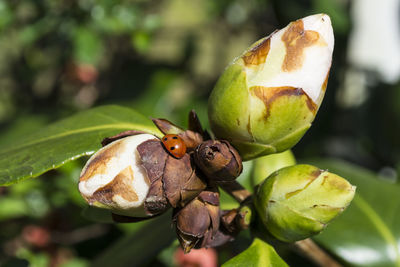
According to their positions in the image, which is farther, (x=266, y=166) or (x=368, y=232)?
(x=368, y=232)

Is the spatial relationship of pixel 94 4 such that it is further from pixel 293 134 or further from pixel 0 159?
pixel 293 134

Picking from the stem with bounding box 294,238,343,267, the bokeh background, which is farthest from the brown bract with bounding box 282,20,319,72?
the bokeh background

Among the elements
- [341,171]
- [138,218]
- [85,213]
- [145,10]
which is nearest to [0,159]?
[85,213]

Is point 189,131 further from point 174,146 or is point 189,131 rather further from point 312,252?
point 312,252

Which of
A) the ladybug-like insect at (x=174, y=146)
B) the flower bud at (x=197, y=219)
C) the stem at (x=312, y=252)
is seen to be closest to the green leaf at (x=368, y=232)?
the stem at (x=312, y=252)

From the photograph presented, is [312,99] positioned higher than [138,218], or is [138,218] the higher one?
[312,99]

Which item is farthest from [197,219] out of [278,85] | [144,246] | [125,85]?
[125,85]

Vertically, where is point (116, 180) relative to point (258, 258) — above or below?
above
